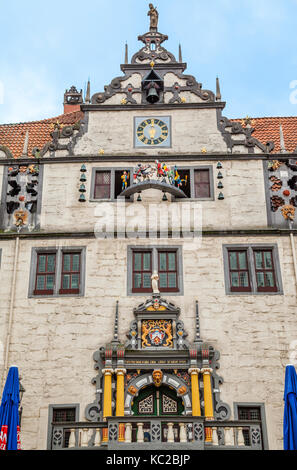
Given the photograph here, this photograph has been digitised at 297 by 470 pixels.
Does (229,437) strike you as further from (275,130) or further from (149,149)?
(275,130)

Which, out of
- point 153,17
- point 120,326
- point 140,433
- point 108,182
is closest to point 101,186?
point 108,182

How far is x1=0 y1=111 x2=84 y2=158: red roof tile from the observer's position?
2541cm

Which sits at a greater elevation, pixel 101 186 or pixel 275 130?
pixel 275 130

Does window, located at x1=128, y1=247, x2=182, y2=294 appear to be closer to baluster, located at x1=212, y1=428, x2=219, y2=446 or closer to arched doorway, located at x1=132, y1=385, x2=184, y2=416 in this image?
arched doorway, located at x1=132, y1=385, x2=184, y2=416

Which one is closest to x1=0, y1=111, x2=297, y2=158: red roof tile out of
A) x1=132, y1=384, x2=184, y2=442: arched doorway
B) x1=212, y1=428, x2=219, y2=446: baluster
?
x1=132, y1=384, x2=184, y2=442: arched doorway

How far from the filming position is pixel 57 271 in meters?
19.5

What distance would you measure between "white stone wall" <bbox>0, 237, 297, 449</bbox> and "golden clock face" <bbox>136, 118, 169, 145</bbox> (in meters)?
3.76

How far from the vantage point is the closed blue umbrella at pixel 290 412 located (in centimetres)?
1470

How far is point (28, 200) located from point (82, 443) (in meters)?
7.94

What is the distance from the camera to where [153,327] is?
1861 cm

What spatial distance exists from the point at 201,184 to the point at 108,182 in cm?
297

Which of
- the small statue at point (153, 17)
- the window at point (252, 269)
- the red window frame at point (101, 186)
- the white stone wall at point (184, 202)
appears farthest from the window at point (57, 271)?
the small statue at point (153, 17)

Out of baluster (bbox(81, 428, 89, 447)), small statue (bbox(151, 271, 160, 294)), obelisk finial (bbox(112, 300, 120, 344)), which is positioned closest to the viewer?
baluster (bbox(81, 428, 89, 447))
